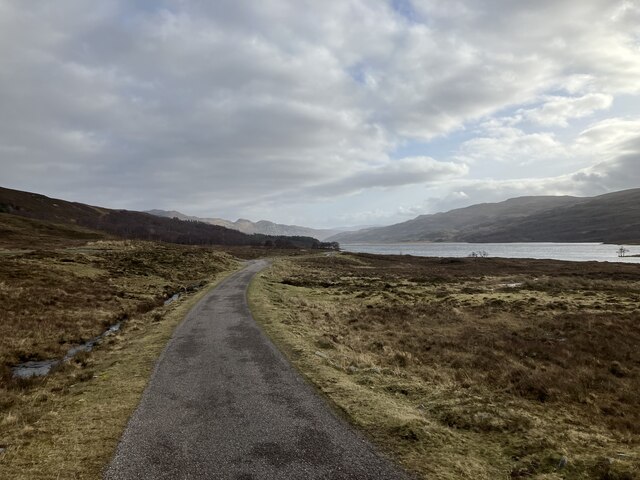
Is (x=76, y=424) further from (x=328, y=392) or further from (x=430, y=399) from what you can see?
(x=430, y=399)

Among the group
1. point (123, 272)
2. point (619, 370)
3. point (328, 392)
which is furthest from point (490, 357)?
point (123, 272)

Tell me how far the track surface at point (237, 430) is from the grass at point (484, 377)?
817 mm

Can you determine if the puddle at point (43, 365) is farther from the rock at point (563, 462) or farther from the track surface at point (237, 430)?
the rock at point (563, 462)

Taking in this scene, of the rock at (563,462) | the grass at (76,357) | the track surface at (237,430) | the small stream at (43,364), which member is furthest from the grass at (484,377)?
the small stream at (43,364)

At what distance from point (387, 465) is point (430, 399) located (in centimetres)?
471

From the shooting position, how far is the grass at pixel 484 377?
7703mm

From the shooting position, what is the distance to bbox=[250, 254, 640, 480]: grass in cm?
770

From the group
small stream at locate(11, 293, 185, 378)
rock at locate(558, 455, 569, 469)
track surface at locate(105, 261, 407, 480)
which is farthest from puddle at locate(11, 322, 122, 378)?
rock at locate(558, 455, 569, 469)

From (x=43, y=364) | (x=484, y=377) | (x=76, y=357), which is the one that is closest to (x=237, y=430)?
(x=484, y=377)

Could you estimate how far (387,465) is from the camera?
22.9 feet

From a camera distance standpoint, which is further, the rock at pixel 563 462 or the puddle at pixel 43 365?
the puddle at pixel 43 365

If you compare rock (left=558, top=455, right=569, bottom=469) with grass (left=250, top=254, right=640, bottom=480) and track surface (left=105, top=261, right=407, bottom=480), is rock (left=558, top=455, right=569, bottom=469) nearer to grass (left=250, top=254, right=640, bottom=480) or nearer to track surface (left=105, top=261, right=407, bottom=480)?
grass (left=250, top=254, right=640, bottom=480)

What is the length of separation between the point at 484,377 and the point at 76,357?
61.2 feet

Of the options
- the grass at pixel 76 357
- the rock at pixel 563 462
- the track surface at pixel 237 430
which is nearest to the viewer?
the track surface at pixel 237 430
